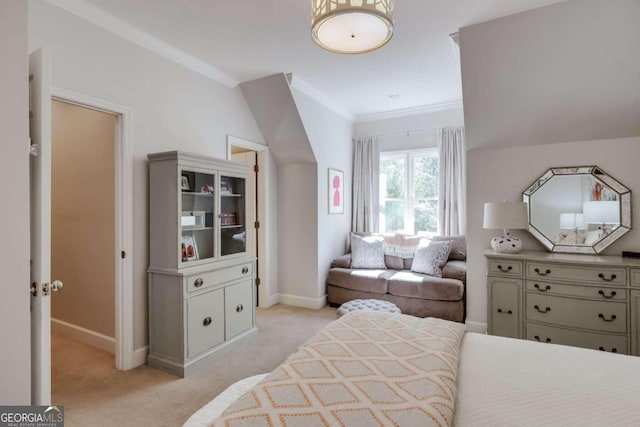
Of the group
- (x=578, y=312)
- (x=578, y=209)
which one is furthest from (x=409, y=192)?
(x=578, y=312)

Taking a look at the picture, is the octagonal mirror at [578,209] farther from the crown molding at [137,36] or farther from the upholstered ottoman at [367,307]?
the crown molding at [137,36]

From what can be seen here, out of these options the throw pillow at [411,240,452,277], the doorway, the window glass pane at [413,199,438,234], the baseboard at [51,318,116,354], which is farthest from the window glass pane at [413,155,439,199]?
the baseboard at [51,318,116,354]

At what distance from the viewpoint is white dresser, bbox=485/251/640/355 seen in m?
2.43

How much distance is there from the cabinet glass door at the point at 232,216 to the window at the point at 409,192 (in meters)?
2.46

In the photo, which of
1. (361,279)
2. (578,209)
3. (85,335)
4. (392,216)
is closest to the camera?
(578,209)

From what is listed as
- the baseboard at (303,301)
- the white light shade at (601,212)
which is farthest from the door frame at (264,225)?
the white light shade at (601,212)

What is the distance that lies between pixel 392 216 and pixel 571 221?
92.0 inches

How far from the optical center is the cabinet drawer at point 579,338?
96.9 inches

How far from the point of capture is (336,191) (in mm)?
4668

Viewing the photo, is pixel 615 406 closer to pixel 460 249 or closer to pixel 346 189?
pixel 460 249

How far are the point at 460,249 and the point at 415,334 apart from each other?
294 cm

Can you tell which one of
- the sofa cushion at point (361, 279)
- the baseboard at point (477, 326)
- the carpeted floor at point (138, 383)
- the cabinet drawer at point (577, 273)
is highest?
the cabinet drawer at point (577, 273)

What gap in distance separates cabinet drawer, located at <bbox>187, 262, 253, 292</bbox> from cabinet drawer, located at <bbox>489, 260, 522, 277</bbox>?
2285 mm

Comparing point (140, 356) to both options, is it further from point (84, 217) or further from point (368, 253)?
point (368, 253)
